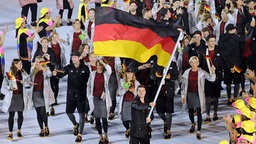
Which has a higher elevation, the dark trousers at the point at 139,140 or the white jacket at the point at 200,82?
the white jacket at the point at 200,82

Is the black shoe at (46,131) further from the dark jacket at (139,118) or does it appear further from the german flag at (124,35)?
the german flag at (124,35)

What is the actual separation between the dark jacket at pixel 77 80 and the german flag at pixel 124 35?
294cm

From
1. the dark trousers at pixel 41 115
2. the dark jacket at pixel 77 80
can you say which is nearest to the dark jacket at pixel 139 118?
the dark jacket at pixel 77 80

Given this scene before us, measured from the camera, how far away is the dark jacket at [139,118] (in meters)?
15.2

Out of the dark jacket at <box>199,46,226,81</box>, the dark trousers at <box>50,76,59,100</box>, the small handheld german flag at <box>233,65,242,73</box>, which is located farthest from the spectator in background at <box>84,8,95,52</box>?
the small handheld german flag at <box>233,65,242,73</box>

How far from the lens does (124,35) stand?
14352 millimetres

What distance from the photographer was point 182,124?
18.2m

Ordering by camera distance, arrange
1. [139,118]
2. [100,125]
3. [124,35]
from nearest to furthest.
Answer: [124,35]
[139,118]
[100,125]

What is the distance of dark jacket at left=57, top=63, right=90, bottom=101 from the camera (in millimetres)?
17234

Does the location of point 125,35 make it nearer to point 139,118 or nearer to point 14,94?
point 139,118

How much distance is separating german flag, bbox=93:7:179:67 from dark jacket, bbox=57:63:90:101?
2936 millimetres

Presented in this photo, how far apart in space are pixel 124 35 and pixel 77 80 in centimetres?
314

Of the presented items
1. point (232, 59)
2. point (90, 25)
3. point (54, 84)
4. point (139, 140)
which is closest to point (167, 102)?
point (139, 140)

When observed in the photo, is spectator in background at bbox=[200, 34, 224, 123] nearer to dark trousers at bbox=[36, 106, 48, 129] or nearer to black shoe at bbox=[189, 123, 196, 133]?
black shoe at bbox=[189, 123, 196, 133]
